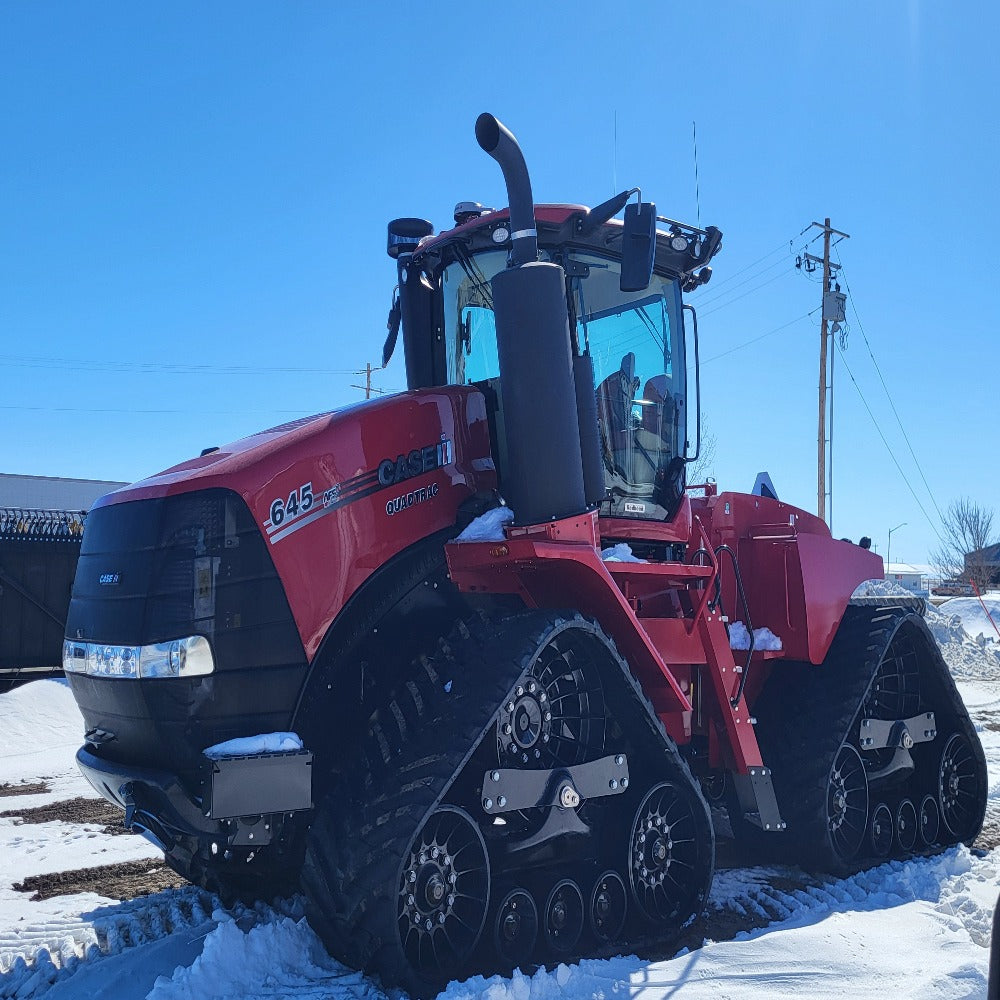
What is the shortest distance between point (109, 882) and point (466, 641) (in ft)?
8.37

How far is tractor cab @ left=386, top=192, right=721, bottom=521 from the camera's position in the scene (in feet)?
15.7

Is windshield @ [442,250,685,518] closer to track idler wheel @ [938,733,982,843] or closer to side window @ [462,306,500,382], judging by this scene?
side window @ [462,306,500,382]

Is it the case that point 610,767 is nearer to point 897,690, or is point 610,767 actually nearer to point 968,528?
point 897,690

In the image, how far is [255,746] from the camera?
3389mm

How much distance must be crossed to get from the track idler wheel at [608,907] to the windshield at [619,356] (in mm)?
1736

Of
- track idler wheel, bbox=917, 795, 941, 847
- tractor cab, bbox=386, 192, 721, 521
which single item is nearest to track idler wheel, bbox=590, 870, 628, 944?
tractor cab, bbox=386, 192, 721, 521

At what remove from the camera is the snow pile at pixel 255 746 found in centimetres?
333

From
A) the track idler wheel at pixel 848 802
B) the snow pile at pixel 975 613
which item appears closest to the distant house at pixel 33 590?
the track idler wheel at pixel 848 802

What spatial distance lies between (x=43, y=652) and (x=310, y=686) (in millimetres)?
10800

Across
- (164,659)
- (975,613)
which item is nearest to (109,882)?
(164,659)

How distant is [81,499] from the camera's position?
1248 inches

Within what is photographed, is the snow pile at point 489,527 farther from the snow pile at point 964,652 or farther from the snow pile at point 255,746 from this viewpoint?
the snow pile at point 964,652

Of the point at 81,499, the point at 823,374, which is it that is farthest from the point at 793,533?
the point at 81,499

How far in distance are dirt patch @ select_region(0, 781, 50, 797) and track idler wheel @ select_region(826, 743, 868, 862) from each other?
18.3 ft
